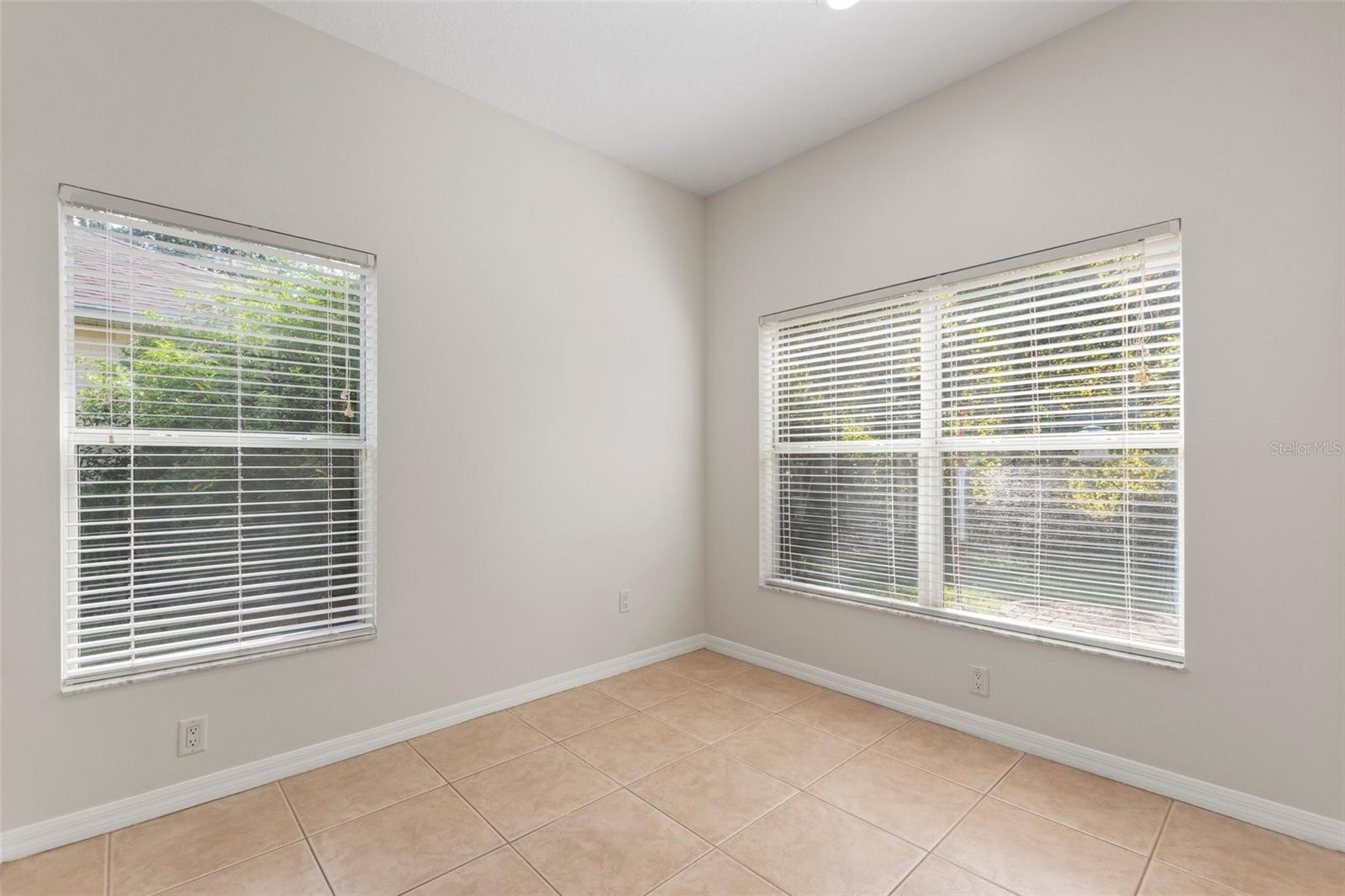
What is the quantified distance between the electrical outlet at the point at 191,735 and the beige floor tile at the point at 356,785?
33cm

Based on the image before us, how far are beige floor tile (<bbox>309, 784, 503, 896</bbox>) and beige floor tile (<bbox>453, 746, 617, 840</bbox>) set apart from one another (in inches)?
2.4

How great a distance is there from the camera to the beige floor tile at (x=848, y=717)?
9.05 ft

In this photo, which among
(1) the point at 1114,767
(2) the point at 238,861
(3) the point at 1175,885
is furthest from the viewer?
(1) the point at 1114,767

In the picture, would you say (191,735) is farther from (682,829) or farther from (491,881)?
(682,829)

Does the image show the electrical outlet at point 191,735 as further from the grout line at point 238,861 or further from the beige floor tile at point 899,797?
the beige floor tile at point 899,797

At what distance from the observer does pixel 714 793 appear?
2270 millimetres

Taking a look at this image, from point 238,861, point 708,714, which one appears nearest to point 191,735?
point 238,861

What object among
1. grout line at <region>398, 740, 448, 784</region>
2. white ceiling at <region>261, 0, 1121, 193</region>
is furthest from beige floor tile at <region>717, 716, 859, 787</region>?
white ceiling at <region>261, 0, 1121, 193</region>

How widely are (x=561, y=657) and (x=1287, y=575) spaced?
2923 millimetres

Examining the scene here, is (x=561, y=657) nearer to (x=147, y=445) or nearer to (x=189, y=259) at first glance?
(x=147, y=445)

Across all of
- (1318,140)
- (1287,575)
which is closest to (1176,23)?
(1318,140)

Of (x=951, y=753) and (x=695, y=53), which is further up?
(x=695, y=53)

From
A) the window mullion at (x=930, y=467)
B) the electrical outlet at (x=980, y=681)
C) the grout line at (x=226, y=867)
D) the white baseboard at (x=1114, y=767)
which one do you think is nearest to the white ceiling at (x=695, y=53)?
the window mullion at (x=930, y=467)

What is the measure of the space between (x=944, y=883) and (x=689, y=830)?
0.76 meters
